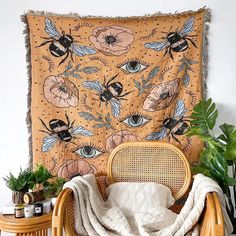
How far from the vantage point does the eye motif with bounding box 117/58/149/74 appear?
2.08 metres

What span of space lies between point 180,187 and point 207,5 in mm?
1269

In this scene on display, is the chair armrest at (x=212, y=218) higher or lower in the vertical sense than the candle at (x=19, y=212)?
higher

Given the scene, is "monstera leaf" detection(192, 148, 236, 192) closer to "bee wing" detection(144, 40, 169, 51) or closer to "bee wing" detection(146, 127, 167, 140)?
"bee wing" detection(146, 127, 167, 140)

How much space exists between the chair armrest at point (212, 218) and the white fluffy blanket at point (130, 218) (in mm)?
34

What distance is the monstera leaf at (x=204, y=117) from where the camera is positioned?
180cm

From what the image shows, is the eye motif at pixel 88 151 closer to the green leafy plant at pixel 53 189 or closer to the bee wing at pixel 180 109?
the green leafy plant at pixel 53 189

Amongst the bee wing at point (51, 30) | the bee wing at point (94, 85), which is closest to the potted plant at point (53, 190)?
the bee wing at point (94, 85)

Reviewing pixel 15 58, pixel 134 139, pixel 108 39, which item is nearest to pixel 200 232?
pixel 134 139

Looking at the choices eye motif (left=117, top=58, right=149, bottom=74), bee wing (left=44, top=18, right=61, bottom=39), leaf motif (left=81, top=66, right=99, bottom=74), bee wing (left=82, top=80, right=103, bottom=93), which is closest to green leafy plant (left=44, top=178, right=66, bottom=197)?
bee wing (left=82, top=80, right=103, bottom=93)

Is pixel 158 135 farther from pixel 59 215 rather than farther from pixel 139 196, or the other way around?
pixel 59 215

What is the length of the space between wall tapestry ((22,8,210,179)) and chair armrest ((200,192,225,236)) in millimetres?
653

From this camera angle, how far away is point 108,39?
6.91 feet

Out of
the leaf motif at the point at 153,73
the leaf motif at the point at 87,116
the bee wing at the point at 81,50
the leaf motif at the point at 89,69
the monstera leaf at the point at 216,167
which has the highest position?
the bee wing at the point at 81,50

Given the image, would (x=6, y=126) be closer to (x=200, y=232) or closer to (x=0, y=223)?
(x=0, y=223)
